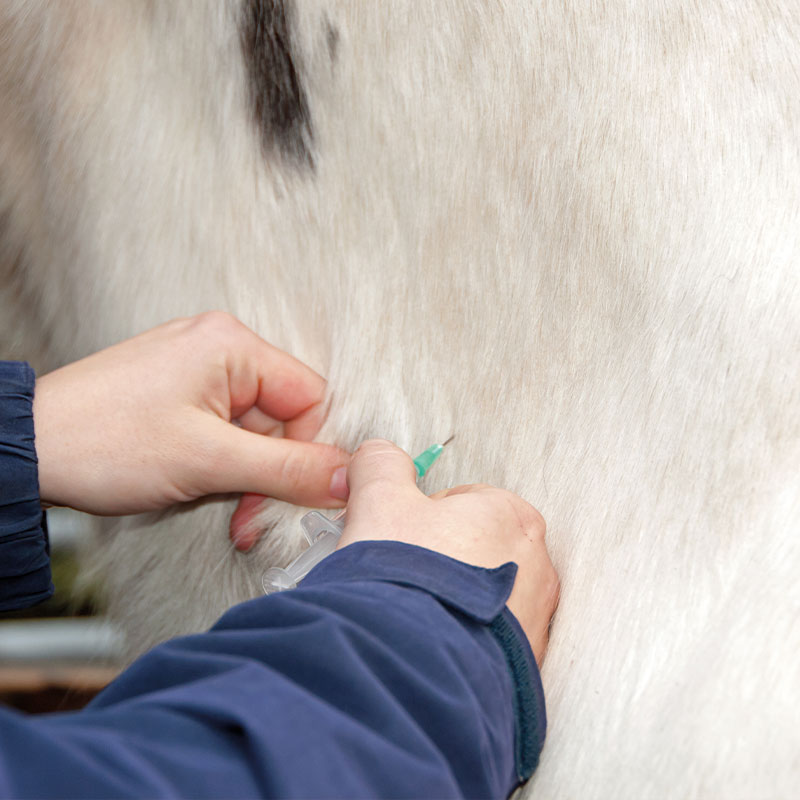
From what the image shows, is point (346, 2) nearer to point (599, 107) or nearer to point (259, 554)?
point (599, 107)

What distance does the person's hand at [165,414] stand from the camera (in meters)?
0.58

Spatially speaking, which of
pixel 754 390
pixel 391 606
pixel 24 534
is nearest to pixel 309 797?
pixel 391 606

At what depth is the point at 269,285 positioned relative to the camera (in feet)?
1.98

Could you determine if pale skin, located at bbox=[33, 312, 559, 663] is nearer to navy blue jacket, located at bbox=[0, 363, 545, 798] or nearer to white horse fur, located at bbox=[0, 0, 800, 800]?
white horse fur, located at bbox=[0, 0, 800, 800]

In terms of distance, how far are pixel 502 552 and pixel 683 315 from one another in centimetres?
15

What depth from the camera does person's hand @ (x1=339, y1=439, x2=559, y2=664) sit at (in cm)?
44

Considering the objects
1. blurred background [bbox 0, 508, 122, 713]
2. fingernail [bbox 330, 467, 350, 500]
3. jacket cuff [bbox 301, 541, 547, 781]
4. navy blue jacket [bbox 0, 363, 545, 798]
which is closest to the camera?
navy blue jacket [bbox 0, 363, 545, 798]

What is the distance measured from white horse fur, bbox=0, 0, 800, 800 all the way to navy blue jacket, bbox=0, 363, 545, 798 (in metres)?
0.05

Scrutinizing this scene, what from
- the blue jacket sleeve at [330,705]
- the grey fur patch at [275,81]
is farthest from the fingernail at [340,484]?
the grey fur patch at [275,81]

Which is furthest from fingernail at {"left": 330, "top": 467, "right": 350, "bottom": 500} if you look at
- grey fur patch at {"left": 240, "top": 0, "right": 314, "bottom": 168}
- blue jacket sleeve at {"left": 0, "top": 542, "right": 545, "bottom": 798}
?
grey fur patch at {"left": 240, "top": 0, "right": 314, "bottom": 168}

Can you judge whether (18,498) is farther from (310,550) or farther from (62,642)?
(62,642)

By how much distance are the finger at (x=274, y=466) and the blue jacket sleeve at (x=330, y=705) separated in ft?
0.38

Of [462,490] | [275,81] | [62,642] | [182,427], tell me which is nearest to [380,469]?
[462,490]

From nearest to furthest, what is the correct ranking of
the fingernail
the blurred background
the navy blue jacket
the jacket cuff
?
the navy blue jacket < the jacket cuff < the fingernail < the blurred background
